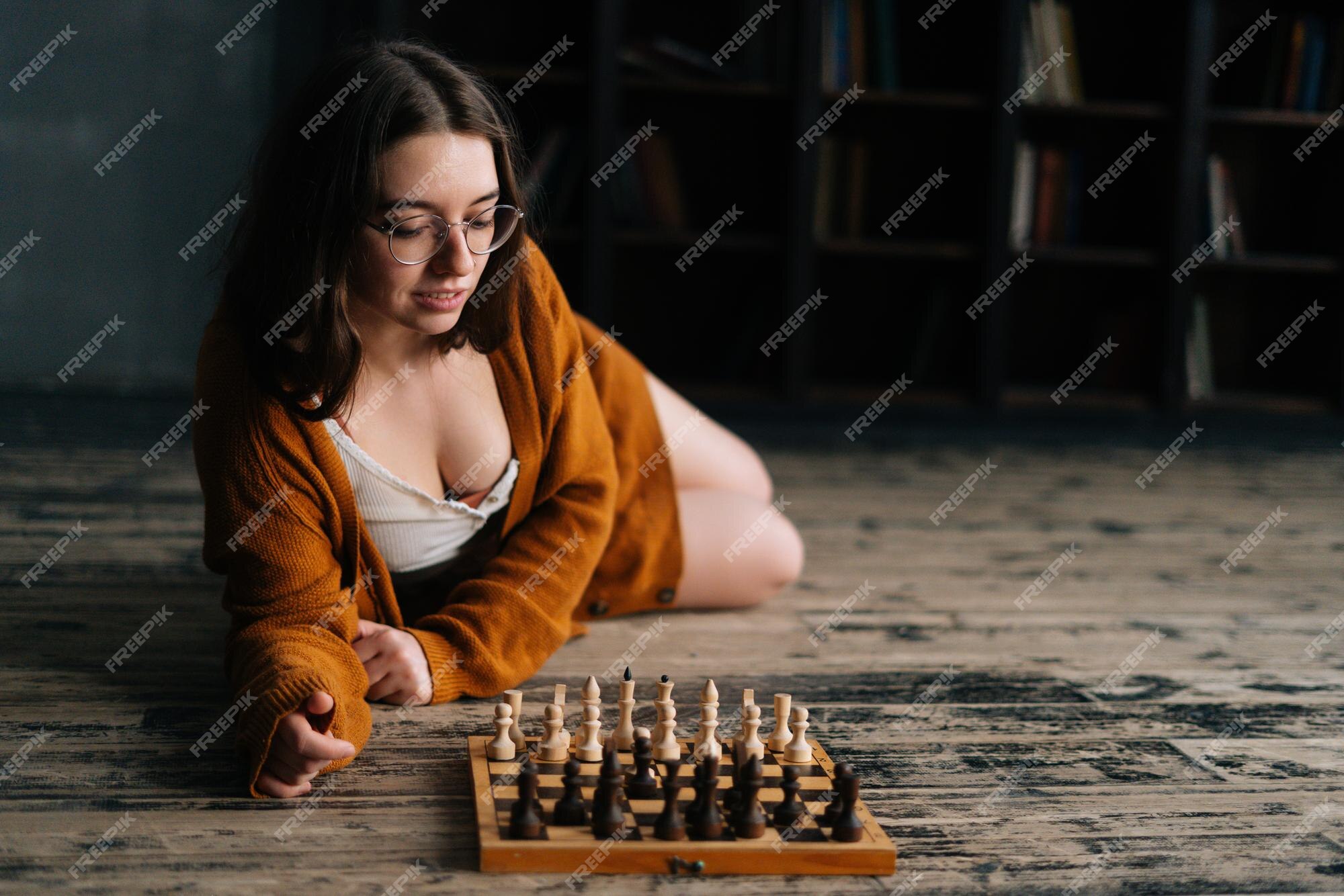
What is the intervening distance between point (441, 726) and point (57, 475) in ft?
5.35

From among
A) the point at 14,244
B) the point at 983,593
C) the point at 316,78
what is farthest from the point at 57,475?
the point at 983,593

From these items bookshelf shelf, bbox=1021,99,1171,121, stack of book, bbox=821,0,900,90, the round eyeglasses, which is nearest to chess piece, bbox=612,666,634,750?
the round eyeglasses

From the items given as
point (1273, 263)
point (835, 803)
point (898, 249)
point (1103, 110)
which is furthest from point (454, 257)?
point (1273, 263)

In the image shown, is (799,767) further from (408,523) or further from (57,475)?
(57,475)

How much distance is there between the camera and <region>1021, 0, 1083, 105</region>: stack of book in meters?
3.41

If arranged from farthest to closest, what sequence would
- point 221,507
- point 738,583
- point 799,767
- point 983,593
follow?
point 983,593, point 738,583, point 221,507, point 799,767

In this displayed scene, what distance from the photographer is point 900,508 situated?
2.72 m

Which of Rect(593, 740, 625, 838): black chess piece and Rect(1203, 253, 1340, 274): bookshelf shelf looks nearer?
Rect(593, 740, 625, 838): black chess piece

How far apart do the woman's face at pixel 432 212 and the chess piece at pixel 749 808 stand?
580 millimetres

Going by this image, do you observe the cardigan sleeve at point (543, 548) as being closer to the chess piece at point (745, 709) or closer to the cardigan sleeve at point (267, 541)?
the cardigan sleeve at point (267, 541)

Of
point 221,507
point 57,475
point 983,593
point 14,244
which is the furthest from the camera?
point 14,244

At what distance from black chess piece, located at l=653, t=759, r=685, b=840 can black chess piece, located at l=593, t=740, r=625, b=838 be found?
0.11 feet

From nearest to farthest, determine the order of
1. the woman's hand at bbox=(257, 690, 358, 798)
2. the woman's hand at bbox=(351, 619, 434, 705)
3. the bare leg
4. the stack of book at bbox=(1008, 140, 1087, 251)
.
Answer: the woman's hand at bbox=(257, 690, 358, 798)
the woman's hand at bbox=(351, 619, 434, 705)
the bare leg
the stack of book at bbox=(1008, 140, 1087, 251)

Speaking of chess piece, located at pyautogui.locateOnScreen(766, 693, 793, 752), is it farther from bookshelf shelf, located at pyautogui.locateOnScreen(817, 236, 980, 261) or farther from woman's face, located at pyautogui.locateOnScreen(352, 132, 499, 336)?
bookshelf shelf, located at pyautogui.locateOnScreen(817, 236, 980, 261)
